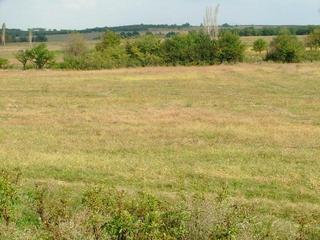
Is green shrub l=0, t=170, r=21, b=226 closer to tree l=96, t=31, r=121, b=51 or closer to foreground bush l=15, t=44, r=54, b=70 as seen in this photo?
foreground bush l=15, t=44, r=54, b=70

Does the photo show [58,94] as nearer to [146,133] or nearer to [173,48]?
[146,133]

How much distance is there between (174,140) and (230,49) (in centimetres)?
3919

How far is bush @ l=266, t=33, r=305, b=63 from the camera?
56.4 metres

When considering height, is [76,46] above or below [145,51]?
above

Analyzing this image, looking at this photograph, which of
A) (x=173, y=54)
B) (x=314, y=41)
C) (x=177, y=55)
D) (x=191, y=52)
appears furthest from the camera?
(x=314, y=41)

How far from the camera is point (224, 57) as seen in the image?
55.9 metres

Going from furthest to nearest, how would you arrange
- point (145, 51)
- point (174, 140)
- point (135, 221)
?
point (145, 51) < point (174, 140) < point (135, 221)

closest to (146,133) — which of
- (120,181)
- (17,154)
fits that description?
(17,154)

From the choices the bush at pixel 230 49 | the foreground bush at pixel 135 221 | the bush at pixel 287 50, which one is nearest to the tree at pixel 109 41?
the bush at pixel 230 49

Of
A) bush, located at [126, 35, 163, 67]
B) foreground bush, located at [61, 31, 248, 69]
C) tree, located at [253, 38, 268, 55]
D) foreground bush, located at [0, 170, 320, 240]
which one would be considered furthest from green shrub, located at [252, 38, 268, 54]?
foreground bush, located at [0, 170, 320, 240]

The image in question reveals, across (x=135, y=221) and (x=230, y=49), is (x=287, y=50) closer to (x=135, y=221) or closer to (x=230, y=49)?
(x=230, y=49)

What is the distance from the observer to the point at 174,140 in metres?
17.3

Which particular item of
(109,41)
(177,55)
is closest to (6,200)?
(177,55)

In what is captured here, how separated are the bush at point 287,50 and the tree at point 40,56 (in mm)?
20824
